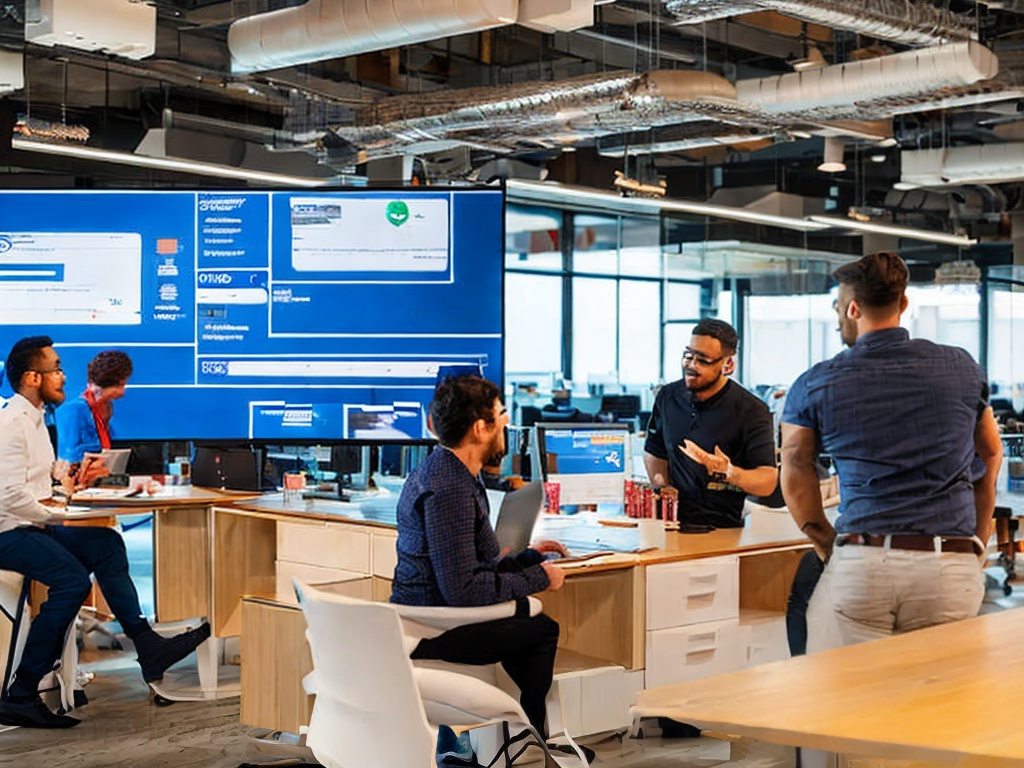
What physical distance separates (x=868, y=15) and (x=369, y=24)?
2.81m

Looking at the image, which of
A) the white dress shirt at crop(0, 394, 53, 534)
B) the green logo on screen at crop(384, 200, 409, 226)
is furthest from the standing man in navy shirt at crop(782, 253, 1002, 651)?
the white dress shirt at crop(0, 394, 53, 534)

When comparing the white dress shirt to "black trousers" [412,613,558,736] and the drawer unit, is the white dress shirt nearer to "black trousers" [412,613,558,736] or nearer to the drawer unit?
"black trousers" [412,613,558,736]

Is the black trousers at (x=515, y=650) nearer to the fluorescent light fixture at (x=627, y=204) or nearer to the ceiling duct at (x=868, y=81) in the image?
the ceiling duct at (x=868, y=81)

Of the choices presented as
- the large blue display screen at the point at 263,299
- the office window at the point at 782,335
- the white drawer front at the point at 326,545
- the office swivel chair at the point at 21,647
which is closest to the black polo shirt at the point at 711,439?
the large blue display screen at the point at 263,299

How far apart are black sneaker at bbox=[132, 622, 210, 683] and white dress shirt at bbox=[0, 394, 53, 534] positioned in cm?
75

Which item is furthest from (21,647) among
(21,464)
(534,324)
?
(534,324)

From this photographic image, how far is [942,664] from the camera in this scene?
8.13ft

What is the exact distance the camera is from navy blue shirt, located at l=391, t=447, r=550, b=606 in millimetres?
3758

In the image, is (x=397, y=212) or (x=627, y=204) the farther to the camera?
(x=627, y=204)

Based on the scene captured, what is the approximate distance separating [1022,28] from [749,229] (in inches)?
292

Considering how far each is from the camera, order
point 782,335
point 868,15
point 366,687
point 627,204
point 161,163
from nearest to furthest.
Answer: point 366,687
point 868,15
point 161,163
point 627,204
point 782,335

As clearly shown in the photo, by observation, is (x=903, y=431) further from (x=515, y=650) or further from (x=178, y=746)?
(x=178, y=746)

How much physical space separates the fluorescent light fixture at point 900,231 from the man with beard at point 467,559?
12365 mm

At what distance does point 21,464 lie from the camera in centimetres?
529
